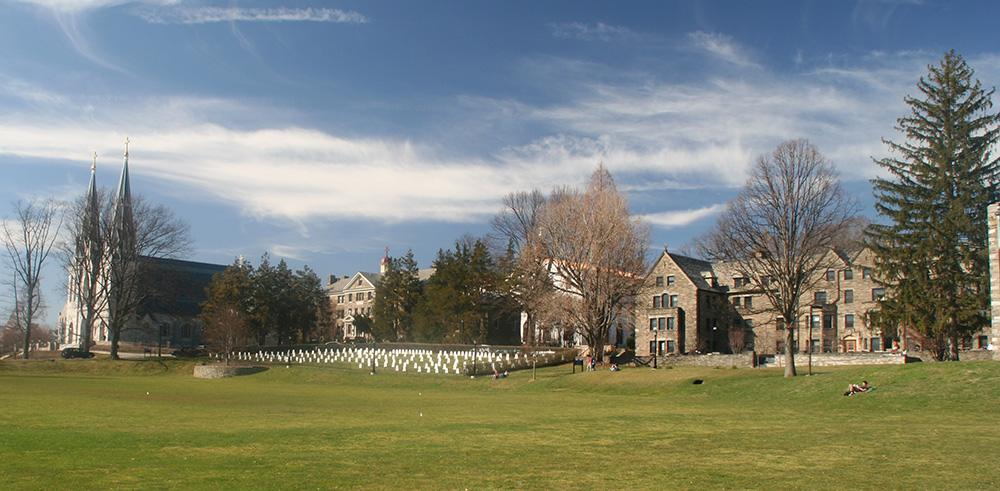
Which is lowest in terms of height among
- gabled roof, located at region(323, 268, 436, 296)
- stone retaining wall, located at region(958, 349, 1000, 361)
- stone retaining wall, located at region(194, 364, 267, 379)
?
stone retaining wall, located at region(194, 364, 267, 379)

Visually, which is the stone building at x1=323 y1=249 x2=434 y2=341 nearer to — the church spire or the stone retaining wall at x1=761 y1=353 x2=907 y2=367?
the church spire

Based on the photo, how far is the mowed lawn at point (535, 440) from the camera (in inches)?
377

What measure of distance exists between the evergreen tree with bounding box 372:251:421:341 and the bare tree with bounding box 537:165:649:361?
34.4 m

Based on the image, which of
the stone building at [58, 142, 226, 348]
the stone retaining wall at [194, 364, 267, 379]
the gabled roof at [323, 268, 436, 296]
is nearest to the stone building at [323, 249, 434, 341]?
the gabled roof at [323, 268, 436, 296]

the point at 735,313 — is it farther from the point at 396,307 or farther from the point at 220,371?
the point at 220,371

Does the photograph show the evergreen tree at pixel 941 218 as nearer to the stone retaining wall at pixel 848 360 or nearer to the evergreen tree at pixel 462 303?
the stone retaining wall at pixel 848 360

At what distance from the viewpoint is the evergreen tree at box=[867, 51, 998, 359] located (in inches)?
1519

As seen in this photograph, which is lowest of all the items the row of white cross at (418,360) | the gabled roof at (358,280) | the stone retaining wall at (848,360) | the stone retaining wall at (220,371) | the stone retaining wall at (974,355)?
the stone retaining wall at (220,371)

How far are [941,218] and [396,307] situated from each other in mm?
52084

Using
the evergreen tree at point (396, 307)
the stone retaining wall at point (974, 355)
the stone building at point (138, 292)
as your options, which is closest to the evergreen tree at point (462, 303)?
the evergreen tree at point (396, 307)

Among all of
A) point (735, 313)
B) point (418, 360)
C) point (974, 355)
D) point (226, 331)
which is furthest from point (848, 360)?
point (226, 331)

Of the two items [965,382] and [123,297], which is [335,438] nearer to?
[965,382]

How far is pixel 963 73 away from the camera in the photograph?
4019 cm

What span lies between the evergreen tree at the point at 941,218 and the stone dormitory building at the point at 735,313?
13.3m
